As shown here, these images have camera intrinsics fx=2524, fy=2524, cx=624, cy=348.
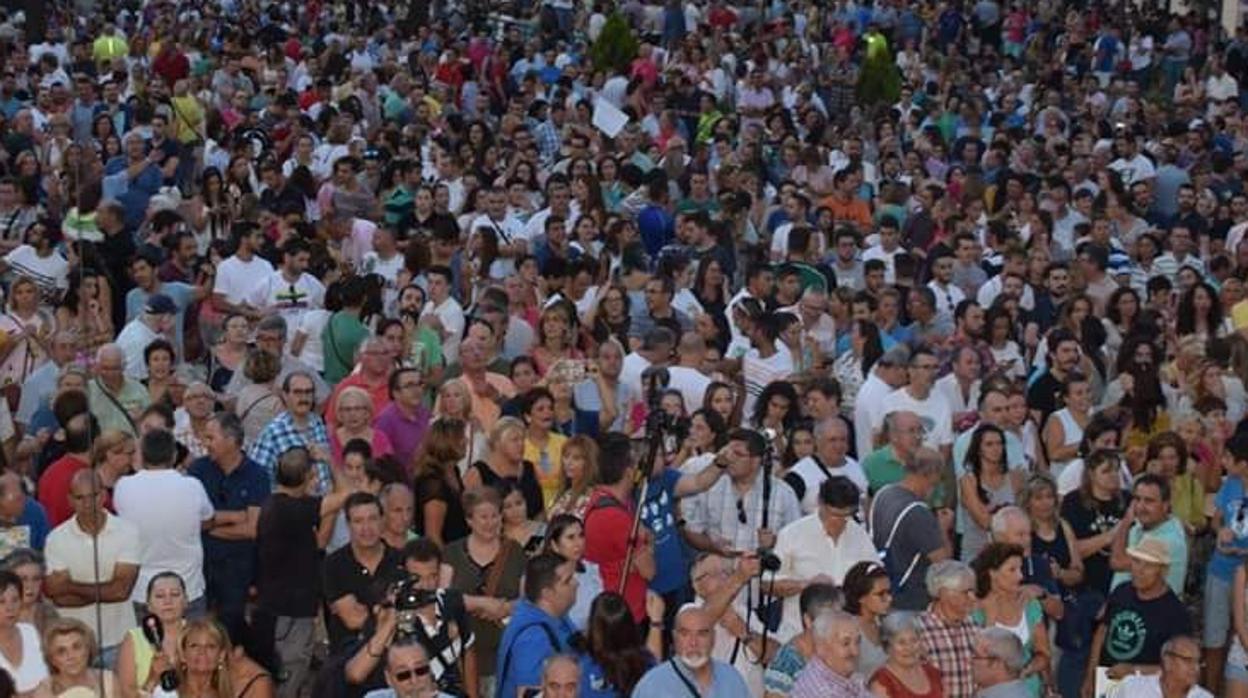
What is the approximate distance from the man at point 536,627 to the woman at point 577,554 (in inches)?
6.9

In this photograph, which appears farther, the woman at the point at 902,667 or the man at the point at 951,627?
the man at the point at 951,627

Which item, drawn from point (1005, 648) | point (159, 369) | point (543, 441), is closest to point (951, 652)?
point (1005, 648)

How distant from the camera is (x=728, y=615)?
32.0 feet

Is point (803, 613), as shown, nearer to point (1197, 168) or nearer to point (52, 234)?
point (52, 234)

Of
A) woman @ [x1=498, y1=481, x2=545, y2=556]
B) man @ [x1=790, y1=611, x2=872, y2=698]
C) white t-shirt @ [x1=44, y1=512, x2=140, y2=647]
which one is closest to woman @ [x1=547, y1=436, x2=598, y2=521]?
woman @ [x1=498, y1=481, x2=545, y2=556]

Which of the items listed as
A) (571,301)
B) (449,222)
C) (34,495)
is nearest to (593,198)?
(449,222)

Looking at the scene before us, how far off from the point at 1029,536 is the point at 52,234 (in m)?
7.04

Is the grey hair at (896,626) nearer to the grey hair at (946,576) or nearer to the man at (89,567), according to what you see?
the grey hair at (946,576)

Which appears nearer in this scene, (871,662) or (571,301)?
(871,662)

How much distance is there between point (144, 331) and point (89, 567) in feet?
11.2

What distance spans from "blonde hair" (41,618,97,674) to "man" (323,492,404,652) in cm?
110

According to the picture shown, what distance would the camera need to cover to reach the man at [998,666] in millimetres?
8977

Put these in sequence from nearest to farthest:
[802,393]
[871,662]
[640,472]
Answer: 1. [871,662]
2. [640,472]
3. [802,393]

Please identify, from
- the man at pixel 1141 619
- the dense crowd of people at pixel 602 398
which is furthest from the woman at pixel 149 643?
the man at pixel 1141 619
